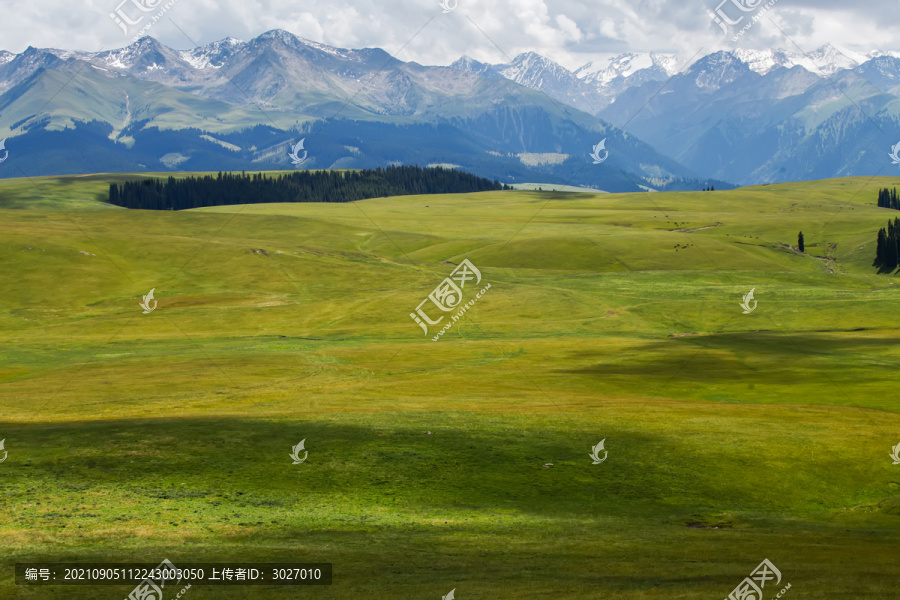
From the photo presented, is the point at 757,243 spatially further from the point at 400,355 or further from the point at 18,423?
the point at 18,423

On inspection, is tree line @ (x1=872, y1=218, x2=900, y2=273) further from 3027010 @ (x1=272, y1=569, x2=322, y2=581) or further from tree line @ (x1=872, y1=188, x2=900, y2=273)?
3027010 @ (x1=272, y1=569, x2=322, y2=581)

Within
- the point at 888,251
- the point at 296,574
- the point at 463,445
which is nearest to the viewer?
the point at 296,574

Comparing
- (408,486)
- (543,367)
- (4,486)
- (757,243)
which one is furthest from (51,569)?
(757,243)

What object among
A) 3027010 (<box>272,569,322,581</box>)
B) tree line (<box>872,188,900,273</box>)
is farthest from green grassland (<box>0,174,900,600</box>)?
tree line (<box>872,188,900,273</box>)

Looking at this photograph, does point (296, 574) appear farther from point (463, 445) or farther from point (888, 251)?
point (888, 251)

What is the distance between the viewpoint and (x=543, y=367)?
69.5m

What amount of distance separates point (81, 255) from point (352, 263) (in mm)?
48438

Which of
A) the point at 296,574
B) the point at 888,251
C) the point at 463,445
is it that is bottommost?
the point at 888,251

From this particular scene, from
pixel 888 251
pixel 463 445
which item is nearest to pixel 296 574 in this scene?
pixel 463 445

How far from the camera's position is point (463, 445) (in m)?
37.7

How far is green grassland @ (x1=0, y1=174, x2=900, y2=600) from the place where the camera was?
77.3 ft

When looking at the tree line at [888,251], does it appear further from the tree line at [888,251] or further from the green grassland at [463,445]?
the green grassland at [463,445]

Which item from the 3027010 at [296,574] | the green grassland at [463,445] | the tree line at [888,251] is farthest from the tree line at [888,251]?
the 3027010 at [296,574]

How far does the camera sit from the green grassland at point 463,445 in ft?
77.3
